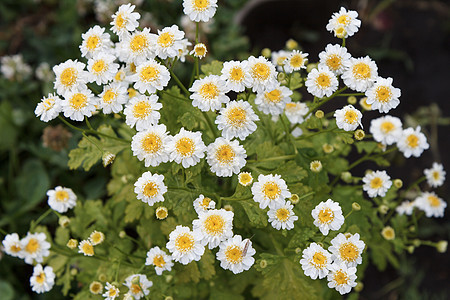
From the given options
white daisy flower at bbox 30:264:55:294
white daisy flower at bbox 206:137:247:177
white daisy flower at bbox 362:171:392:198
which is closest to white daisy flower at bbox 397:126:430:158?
white daisy flower at bbox 362:171:392:198

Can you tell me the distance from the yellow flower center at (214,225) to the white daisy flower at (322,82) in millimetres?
529

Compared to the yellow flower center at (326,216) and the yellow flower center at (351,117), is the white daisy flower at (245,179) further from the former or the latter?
the yellow flower center at (351,117)

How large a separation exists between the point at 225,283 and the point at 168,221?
448 millimetres

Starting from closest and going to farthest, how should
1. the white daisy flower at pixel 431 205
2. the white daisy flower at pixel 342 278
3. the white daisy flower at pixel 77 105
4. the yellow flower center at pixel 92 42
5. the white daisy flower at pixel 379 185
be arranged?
1. the white daisy flower at pixel 342 278
2. the white daisy flower at pixel 77 105
3. the yellow flower center at pixel 92 42
4. the white daisy flower at pixel 379 185
5. the white daisy flower at pixel 431 205

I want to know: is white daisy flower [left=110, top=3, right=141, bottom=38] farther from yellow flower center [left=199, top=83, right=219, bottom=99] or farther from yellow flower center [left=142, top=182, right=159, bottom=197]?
yellow flower center [left=142, top=182, right=159, bottom=197]

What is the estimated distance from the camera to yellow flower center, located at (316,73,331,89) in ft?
4.99

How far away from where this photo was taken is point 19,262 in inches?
109

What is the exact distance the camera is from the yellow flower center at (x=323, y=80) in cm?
152

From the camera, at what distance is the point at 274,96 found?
1617 millimetres

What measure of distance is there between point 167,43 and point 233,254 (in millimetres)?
726

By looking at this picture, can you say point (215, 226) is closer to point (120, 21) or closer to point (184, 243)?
point (184, 243)

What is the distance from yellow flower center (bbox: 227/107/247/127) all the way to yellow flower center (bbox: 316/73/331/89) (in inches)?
11.2

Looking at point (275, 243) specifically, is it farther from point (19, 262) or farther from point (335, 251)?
point (19, 262)

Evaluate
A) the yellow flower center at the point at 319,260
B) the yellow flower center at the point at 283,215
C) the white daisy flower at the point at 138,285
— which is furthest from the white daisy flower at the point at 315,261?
the white daisy flower at the point at 138,285
